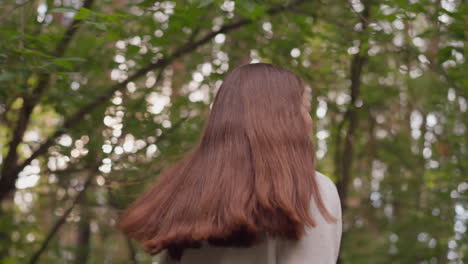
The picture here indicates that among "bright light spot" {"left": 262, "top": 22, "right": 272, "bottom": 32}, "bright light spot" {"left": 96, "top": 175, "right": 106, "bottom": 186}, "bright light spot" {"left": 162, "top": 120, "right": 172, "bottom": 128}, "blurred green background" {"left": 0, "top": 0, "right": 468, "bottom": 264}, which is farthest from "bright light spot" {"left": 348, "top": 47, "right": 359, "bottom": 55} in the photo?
"bright light spot" {"left": 96, "top": 175, "right": 106, "bottom": 186}

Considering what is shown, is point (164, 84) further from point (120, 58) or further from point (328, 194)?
point (328, 194)

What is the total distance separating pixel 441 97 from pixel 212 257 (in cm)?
477

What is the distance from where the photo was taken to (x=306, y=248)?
2070mm

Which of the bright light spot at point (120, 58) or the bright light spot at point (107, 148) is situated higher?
the bright light spot at point (120, 58)

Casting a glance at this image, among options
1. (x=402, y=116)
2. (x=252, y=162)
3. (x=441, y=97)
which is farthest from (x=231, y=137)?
(x=402, y=116)

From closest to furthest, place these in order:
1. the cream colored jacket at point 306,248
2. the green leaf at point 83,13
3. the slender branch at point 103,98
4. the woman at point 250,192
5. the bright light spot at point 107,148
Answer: the woman at point 250,192 → the cream colored jacket at point 306,248 → the green leaf at point 83,13 → the bright light spot at point 107,148 → the slender branch at point 103,98

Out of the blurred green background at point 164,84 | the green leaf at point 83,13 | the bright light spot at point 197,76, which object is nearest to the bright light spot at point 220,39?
the blurred green background at point 164,84

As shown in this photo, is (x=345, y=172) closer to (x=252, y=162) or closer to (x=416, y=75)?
(x=252, y=162)

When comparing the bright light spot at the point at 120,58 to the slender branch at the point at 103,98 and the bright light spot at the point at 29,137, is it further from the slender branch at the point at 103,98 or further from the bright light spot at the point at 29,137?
the bright light spot at the point at 29,137

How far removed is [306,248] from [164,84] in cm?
387

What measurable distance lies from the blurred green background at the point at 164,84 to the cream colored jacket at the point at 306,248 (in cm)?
115

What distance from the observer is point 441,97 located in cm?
625

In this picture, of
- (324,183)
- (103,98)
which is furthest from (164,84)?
(324,183)

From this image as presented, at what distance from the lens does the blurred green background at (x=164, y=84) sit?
3.52 metres
